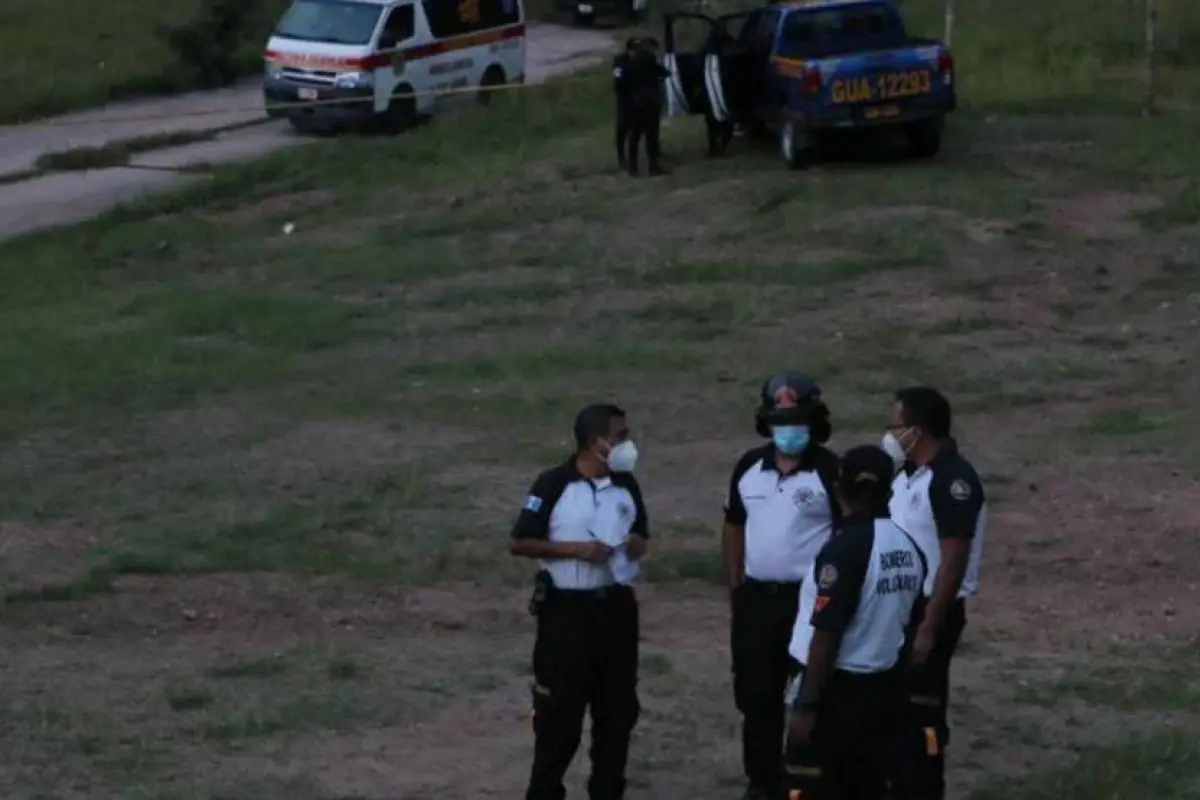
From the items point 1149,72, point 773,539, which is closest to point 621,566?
point 773,539

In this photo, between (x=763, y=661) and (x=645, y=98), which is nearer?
(x=763, y=661)

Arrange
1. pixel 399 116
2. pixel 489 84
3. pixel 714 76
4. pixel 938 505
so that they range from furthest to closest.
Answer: pixel 489 84
pixel 399 116
pixel 714 76
pixel 938 505

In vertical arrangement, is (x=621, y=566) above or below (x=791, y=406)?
below

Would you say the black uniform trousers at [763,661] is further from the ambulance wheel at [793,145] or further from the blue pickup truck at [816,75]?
the ambulance wheel at [793,145]

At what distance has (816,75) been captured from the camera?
2216 centimetres

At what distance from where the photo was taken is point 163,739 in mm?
9195

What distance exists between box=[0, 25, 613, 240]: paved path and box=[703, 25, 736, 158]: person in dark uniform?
20.7 ft

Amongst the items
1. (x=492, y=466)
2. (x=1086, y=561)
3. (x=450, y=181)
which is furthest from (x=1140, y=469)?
(x=450, y=181)

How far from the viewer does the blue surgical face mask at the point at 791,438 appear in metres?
7.68

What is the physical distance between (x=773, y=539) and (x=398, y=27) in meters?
23.8

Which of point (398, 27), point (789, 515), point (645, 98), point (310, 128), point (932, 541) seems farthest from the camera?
point (398, 27)

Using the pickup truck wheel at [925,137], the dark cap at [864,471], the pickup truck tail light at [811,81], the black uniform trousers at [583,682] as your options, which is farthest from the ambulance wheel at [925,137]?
the dark cap at [864,471]

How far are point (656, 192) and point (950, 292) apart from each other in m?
4.69

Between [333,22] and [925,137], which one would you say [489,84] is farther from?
[925,137]
